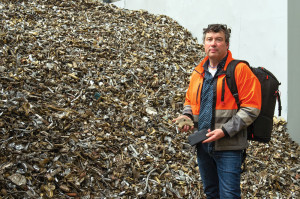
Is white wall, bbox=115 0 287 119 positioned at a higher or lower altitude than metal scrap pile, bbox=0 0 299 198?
higher

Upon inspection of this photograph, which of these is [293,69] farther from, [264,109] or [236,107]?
[236,107]

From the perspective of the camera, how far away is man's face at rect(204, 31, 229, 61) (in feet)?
8.53

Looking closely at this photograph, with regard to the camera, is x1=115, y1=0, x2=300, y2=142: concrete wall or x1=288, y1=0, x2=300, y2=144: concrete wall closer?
x1=288, y1=0, x2=300, y2=144: concrete wall

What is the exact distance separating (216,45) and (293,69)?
329cm

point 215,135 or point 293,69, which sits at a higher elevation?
point 293,69

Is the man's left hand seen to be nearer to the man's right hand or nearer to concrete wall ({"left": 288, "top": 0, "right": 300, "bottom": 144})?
the man's right hand

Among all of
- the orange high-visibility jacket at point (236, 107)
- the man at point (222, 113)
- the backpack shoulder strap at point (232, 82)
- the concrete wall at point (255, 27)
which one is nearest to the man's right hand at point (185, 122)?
the man at point (222, 113)

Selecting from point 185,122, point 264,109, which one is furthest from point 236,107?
point 185,122

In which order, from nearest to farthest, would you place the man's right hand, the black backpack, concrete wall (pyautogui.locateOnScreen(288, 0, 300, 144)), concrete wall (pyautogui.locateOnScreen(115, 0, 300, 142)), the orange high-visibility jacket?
the orange high-visibility jacket < the black backpack < the man's right hand < concrete wall (pyautogui.locateOnScreen(288, 0, 300, 144)) < concrete wall (pyautogui.locateOnScreen(115, 0, 300, 142))

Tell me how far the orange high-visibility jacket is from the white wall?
10.6 feet

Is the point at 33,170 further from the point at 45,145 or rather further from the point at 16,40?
the point at 16,40

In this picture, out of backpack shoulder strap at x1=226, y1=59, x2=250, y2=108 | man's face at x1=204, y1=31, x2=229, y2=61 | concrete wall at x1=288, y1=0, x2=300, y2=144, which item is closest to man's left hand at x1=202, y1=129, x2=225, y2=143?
backpack shoulder strap at x1=226, y1=59, x2=250, y2=108

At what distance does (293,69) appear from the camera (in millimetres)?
5312

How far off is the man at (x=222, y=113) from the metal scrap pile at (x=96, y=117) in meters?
1.44
